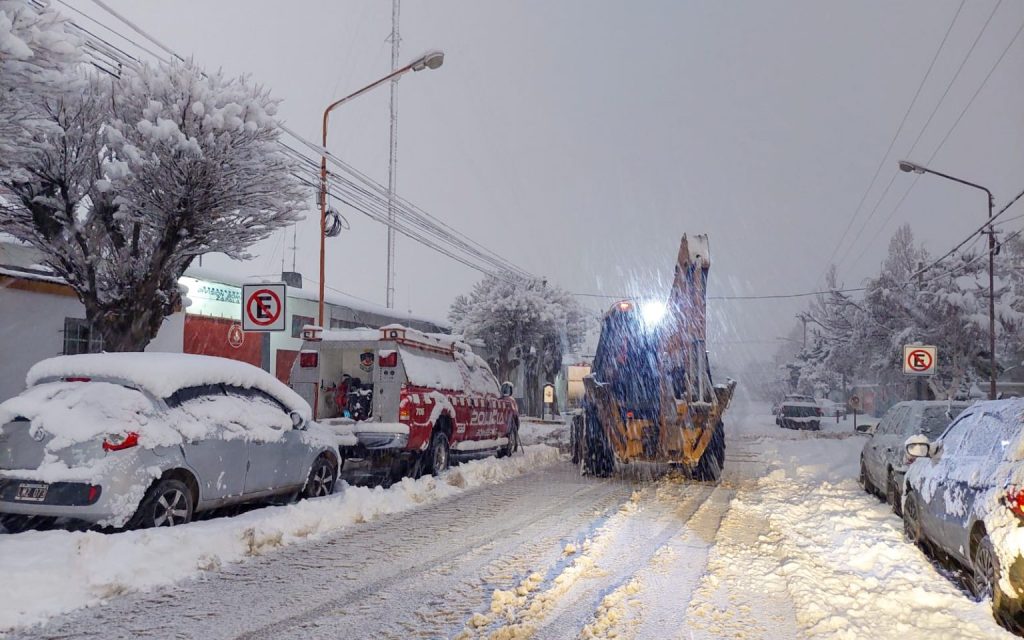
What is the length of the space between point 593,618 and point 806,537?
3.87 m

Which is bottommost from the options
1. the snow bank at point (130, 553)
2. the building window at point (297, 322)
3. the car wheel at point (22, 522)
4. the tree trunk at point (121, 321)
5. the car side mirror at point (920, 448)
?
the snow bank at point (130, 553)

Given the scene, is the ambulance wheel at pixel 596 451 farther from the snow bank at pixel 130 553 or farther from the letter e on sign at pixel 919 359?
the letter e on sign at pixel 919 359

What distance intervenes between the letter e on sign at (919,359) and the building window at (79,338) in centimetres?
1824

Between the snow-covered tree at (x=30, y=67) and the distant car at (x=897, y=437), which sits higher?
the snow-covered tree at (x=30, y=67)

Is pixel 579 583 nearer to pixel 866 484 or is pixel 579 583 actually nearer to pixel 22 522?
pixel 22 522

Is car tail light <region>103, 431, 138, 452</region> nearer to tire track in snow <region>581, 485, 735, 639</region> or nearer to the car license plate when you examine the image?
the car license plate

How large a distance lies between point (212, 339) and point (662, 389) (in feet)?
45.6

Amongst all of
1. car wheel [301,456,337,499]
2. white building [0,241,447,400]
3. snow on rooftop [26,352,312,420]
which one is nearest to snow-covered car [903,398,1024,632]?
car wheel [301,456,337,499]

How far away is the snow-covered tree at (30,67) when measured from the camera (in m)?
8.52

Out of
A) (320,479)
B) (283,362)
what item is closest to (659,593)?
(320,479)

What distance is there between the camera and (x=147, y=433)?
6980mm

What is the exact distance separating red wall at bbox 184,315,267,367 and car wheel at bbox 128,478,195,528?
47.4ft

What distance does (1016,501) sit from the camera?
4.77m

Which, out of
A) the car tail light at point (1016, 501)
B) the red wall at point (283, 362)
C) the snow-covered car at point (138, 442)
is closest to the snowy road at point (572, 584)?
the car tail light at point (1016, 501)
